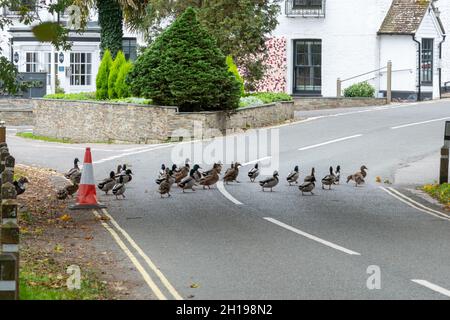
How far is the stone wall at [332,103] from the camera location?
5246 cm

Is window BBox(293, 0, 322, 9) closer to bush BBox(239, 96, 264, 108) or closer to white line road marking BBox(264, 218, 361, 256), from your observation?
bush BBox(239, 96, 264, 108)

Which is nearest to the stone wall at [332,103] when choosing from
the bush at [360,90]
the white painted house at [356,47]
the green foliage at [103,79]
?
the bush at [360,90]

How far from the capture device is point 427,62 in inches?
Result: 2249

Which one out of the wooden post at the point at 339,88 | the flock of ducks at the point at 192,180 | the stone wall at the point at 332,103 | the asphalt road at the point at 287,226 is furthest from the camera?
the wooden post at the point at 339,88

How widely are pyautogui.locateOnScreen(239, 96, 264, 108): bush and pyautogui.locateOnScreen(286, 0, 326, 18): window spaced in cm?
1696

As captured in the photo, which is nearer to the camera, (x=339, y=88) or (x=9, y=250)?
(x=9, y=250)

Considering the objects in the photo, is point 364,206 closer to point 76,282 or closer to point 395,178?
point 395,178

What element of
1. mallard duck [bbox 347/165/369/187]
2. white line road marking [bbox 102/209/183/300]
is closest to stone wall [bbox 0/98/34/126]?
mallard duck [bbox 347/165/369/187]

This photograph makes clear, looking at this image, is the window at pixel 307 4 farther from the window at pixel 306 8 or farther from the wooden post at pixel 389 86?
the wooden post at pixel 389 86

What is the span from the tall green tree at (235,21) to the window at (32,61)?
15.0 m

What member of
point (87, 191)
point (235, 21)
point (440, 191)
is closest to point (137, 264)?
point (87, 191)

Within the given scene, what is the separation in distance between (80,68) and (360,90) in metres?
→ 17.4

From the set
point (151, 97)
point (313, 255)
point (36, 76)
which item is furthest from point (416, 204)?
point (36, 76)

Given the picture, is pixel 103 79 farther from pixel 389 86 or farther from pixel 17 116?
pixel 389 86
